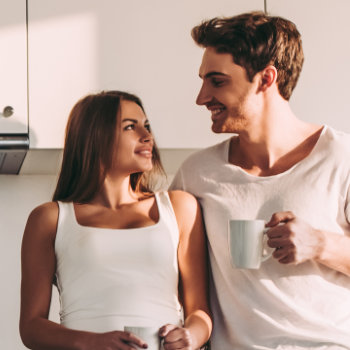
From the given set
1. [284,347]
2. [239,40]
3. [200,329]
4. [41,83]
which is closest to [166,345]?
[200,329]

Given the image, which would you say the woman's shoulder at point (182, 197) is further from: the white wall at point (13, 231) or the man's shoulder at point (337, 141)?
the white wall at point (13, 231)

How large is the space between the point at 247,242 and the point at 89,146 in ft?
1.50

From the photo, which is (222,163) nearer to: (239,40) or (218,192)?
(218,192)

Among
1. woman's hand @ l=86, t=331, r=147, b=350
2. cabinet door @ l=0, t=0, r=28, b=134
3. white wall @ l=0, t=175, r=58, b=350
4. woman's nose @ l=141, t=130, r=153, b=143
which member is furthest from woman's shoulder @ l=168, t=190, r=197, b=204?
white wall @ l=0, t=175, r=58, b=350

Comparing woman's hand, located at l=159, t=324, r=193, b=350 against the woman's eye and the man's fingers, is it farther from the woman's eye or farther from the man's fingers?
the woman's eye

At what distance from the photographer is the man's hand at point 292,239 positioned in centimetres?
147

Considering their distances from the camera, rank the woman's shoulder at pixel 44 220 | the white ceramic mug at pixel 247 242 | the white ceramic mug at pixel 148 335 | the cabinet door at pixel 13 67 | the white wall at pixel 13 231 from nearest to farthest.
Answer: the white ceramic mug at pixel 148 335, the white ceramic mug at pixel 247 242, the woman's shoulder at pixel 44 220, the cabinet door at pixel 13 67, the white wall at pixel 13 231

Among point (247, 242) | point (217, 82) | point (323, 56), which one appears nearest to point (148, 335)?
point (247, 242)

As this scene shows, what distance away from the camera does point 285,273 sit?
1.58m

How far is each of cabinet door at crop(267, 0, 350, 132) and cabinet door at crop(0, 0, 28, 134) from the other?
662 millimetres

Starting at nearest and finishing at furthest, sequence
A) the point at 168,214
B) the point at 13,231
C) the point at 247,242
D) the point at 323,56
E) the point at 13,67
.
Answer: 1. the point at 247,242
2. the point at 168,214
3. the point at 13,67
4. the point at 323,56
5. the point at 13,231

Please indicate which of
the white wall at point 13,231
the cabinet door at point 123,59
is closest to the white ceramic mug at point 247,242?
the cabinet door at point 123,59

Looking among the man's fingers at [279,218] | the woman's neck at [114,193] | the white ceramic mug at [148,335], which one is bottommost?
the white ceramic mug at [148,335]

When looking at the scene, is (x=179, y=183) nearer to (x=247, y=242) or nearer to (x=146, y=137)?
(x=146, y=137)
